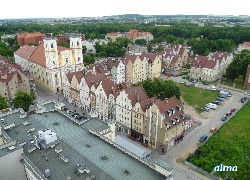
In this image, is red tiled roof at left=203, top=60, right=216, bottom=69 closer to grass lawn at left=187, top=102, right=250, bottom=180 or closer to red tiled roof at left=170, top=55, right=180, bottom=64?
red tiled roof at left=170, top=55, right=180, bottom=64

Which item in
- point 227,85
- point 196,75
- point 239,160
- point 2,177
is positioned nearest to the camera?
point 2,177

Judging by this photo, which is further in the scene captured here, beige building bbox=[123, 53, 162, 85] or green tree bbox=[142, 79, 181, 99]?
beige building bbox=[123, 53, 162, 85]

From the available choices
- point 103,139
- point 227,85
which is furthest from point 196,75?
point 103,139

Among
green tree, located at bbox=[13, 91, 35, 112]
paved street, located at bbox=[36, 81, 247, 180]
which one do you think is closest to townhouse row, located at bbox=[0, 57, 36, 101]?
paved street, located at bbox=[36, 81, 247, 180]

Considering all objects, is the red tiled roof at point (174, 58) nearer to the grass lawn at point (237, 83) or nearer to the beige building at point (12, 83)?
the grass lawn at point (237, 83)

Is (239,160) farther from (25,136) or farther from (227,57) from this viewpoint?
(227,57)

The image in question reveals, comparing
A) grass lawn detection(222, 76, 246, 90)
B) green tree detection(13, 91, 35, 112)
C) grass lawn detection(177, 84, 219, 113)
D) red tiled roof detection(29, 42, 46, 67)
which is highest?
red tiled roof detection(29, 42, 46, 67)

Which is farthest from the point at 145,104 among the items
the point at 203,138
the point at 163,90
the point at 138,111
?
the point at 163,90
